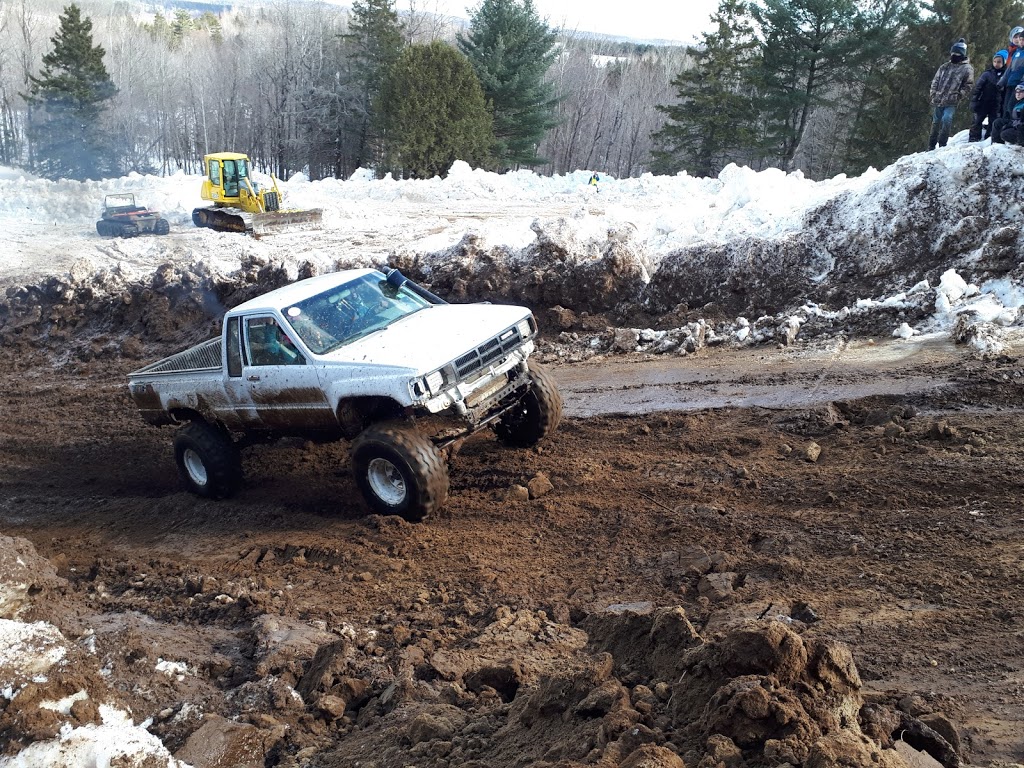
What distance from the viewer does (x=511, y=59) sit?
3875 cm

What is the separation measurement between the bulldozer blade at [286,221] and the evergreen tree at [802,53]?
1971 cm

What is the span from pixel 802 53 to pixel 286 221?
2205cm

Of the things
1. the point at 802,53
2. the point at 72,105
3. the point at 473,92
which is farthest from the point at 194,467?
the point at 72,105

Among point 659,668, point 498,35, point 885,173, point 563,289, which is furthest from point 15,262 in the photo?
point 498,35

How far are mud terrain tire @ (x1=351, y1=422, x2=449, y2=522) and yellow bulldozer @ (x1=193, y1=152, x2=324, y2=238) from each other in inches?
679

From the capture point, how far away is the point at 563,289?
45.1 feet

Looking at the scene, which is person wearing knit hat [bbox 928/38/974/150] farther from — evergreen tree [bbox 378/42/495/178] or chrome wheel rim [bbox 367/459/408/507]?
evergreen tree [bbox 378/42/495/178]

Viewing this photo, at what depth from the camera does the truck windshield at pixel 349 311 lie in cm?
778

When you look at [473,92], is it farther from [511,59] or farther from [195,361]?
[195,361]

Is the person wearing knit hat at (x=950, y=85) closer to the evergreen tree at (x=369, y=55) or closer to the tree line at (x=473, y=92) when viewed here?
the tree line at (x=473, y=92)

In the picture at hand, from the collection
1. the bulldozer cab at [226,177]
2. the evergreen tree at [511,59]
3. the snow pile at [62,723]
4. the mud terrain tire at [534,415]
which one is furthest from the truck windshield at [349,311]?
the evergreen tree at [511,59]

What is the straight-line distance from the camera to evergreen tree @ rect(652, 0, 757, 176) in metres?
34.8

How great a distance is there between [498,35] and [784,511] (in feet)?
119

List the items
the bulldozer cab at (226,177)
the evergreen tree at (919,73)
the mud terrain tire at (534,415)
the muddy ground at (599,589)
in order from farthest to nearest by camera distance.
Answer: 1. the bulldozer cab at (226,177)
2. the evergreen tree at (919,73)
3. the mud terrain tire at (534,415)
4. the muddy ground at (599,589)
